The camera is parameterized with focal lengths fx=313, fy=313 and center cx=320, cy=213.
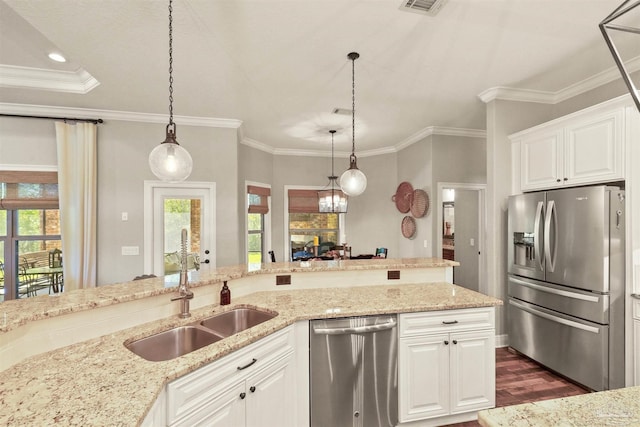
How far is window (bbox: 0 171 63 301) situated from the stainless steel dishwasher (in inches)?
153

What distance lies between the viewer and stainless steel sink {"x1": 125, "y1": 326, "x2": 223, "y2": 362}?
5.44ft

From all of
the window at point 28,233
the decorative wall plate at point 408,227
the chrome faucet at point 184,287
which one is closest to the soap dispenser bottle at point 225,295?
the chrome faucet at point 184,287

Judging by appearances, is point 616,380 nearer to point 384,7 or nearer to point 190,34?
point 384,7

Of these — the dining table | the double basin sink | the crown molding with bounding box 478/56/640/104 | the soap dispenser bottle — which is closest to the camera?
the double basin sink

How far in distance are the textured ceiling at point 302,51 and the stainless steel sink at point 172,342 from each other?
2.14 m

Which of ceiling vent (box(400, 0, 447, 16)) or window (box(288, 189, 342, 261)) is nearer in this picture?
ceiling vent (box(400, 0, 447, 16))

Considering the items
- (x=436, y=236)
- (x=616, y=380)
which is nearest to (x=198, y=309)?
(x=616, y=380)

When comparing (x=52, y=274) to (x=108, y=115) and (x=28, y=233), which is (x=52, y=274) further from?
(x=108, y=115)

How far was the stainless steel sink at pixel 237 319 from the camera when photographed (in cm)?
207

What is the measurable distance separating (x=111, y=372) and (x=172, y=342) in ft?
1.78

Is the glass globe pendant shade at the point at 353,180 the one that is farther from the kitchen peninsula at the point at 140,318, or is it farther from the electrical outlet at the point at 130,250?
the electrical outlet at the point at 130,250

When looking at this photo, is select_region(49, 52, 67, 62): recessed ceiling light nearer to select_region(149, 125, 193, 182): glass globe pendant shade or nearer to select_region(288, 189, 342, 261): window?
select_region(149, 125, 193, 182): glass globe pendant shade

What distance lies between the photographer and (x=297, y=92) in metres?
3.62

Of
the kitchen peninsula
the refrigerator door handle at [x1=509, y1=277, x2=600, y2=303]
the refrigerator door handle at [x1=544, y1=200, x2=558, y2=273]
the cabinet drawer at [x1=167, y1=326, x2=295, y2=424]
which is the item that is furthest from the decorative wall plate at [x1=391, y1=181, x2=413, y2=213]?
the cabinet drawer at [x1=167, y1=326, x2=295, y2=424]
